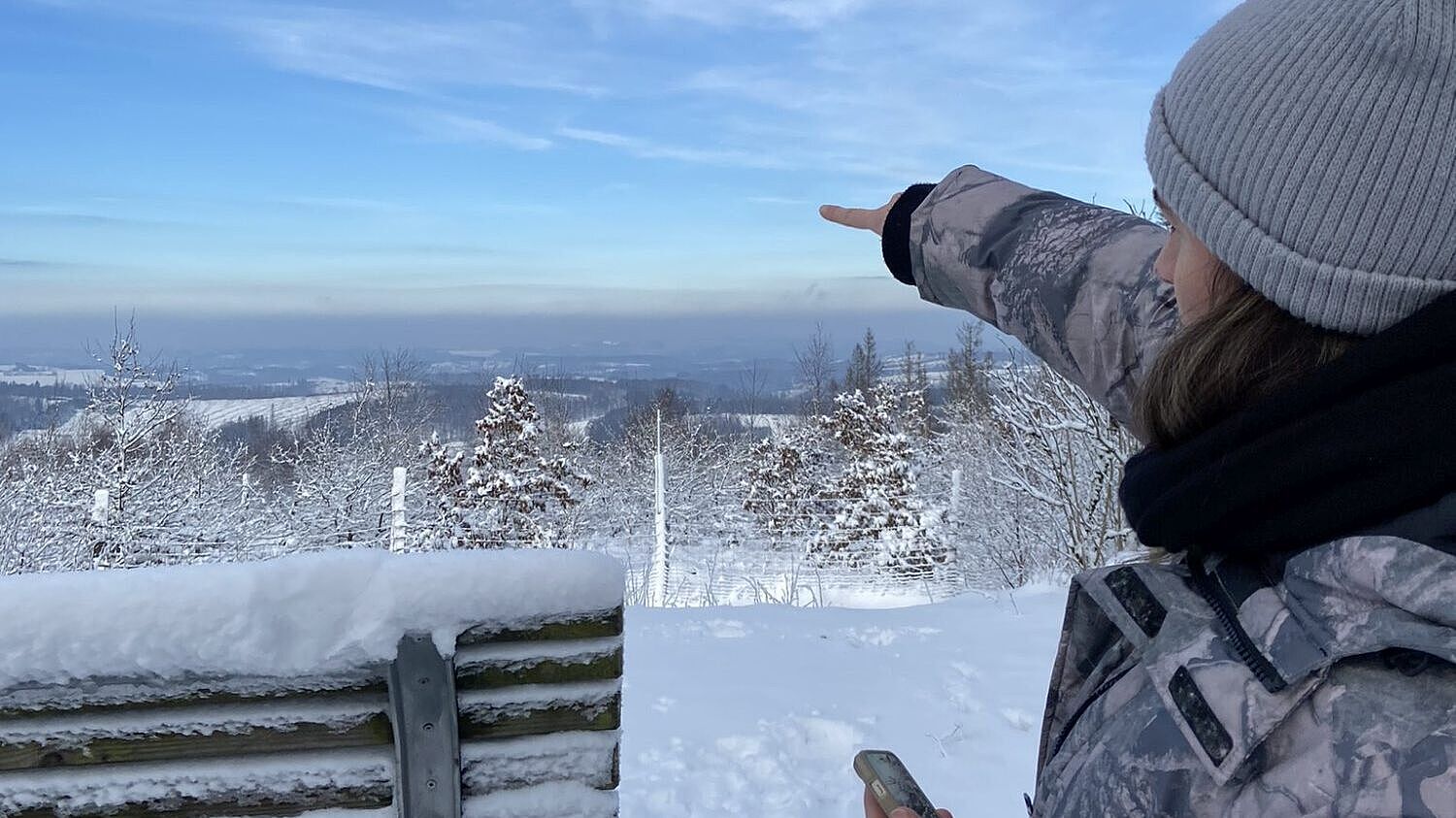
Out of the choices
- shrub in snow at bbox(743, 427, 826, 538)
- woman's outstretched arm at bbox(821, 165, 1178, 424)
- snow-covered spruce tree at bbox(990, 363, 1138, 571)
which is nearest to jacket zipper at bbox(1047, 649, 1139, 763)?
woman's outstretched arm at bbox(821, 165, 1178, 424)

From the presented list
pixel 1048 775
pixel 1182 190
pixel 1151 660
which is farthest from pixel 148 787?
pixel 1182 190

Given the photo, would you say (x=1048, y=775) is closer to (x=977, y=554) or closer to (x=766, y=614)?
(x=766, y=614)

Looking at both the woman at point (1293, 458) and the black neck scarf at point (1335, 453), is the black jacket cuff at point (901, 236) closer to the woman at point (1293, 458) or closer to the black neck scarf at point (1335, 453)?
the woman at point (1293, 458)

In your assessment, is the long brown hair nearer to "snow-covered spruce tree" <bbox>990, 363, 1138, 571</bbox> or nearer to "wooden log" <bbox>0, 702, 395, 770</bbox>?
"wooden log" <bbox>0, 702, 395, 770</bbox>

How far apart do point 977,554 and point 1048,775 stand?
45.5 ft

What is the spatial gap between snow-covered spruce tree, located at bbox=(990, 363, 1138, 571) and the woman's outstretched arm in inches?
261

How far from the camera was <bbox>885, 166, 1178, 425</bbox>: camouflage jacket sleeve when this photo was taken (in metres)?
1.30

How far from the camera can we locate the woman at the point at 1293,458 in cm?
65

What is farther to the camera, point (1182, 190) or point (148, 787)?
point (148, 787)

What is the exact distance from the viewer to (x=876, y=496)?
60.3 feet

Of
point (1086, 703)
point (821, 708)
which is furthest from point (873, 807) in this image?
point (821, 708)

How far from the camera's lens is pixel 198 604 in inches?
46.8

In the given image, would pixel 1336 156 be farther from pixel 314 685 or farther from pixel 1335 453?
pixel 314 685

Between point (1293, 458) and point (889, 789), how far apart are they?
0.58 meters
